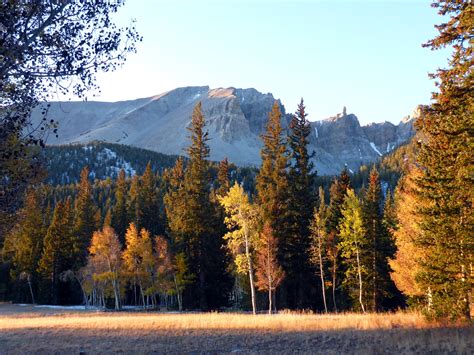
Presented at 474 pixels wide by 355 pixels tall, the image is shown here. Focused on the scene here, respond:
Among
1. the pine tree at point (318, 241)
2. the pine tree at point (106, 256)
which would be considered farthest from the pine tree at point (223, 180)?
the pine tree at point (106, 256)

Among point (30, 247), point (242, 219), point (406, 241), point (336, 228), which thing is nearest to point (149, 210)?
point (30, 247)

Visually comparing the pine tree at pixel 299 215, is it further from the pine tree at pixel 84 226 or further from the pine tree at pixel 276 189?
the pine tree at pixel 84 226

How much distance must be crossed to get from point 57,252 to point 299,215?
39347 mm

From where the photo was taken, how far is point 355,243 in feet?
132

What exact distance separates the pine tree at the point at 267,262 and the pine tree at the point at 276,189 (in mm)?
2402

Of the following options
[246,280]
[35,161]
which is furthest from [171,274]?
[35,161]

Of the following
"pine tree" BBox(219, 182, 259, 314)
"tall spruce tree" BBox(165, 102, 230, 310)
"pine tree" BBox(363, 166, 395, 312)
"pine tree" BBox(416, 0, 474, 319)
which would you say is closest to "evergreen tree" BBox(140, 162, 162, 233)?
"tall spruce tree" BBox(165, 102, 230, 310)

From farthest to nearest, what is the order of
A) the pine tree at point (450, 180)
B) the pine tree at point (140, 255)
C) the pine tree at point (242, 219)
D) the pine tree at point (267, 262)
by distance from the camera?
the pine tree at point (140, 255)
the pine tree at point (267, 262)
the pine tree at point (242, 219)
the pine tree at point (450, 180)

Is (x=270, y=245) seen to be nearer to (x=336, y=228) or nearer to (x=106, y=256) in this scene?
(x=336, y=228)

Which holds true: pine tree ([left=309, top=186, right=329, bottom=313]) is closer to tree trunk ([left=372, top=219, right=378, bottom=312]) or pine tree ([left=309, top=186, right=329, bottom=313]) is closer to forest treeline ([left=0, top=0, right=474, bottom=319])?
forest treeline ([left=0, top=0, right=474, bottom=319])

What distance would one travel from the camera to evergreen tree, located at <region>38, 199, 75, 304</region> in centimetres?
6303

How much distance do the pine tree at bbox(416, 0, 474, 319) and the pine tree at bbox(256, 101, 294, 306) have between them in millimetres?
19373

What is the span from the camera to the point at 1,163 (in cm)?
938

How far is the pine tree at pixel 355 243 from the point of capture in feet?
129
